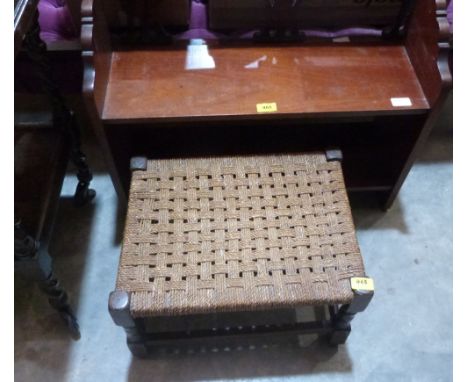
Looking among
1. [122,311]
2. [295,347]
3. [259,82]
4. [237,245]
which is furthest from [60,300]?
[259,82]

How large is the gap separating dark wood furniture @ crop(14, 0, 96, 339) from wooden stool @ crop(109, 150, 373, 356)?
0.20 metres

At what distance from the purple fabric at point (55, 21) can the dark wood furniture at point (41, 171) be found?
0.19m

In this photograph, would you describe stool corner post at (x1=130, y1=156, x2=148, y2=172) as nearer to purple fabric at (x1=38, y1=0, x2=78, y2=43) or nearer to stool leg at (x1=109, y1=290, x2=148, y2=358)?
stool leg at (x1=109, y1=290, x2=148, y2=358)

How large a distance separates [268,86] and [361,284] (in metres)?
0.50

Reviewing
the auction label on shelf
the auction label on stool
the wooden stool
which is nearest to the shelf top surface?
the auction label on shelf

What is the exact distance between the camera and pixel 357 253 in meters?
0.89

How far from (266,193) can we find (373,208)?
530 mm

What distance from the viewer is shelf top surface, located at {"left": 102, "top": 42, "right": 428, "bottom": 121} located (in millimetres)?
985

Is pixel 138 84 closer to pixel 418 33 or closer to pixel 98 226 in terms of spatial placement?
pixel 98 226

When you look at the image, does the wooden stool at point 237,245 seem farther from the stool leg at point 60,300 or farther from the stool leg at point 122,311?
the stool leg at point 60,300

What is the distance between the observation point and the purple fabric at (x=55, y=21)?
115cm

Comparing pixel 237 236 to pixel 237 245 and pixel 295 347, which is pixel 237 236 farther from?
pixel 295 347

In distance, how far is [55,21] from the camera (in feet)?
3.81

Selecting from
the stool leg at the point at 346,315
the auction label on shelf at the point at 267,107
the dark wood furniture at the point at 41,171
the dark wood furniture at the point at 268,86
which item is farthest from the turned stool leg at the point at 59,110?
the stool leg at the point at 346,315
